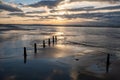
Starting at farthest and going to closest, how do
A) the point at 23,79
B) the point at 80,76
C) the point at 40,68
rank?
the point at 40,68
the point at 80,76
the point at 23,79

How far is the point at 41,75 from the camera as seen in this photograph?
20.7 metres

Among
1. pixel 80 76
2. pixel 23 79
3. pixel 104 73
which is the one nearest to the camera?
pixel 23 79

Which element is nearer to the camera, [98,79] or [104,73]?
[98,79]

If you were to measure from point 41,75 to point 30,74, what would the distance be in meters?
1.31

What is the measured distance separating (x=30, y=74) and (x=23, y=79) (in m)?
1.82

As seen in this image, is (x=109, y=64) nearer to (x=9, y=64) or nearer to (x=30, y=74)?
(x=30, y=74)

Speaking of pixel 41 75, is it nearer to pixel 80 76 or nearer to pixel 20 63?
pixel 80 76

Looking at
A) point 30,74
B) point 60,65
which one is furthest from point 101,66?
point 30,74

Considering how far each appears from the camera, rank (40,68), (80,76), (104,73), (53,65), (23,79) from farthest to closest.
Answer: (53,65)
(40,68)
(104,73)
(80,76)
(23,79)

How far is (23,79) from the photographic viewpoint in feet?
63.2

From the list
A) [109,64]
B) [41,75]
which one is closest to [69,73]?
[41,75]

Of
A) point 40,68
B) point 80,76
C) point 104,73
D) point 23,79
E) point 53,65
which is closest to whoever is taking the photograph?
point 23,79

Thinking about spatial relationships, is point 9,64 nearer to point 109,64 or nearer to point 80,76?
point 80,76

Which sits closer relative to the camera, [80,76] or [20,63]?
Result: [80,76]
